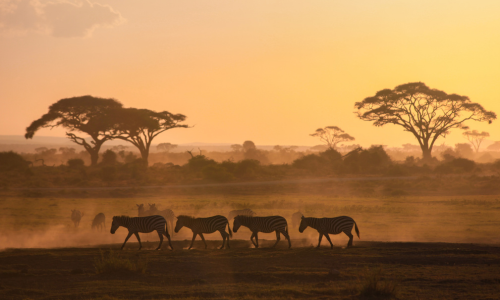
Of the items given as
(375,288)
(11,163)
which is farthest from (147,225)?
(11,163)

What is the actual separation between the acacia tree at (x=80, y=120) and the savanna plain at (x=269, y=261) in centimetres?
3215

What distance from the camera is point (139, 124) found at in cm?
6100

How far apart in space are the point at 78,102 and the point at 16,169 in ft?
42.2

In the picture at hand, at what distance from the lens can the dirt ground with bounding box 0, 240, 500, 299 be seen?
10.6 m

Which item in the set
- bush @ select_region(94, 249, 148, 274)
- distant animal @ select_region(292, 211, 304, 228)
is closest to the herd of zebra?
bush @ select_region(94, 249, 148, 274)

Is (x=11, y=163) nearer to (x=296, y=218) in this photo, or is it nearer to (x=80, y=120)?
(x=80, y=120)

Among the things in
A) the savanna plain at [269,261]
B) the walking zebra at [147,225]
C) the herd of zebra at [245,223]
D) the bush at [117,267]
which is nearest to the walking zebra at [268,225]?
the herd of zebra at [245,223]

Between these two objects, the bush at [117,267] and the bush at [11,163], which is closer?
the bush at [117,267]

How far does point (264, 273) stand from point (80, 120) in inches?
2140

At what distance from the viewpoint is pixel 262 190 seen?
42094 millimetres

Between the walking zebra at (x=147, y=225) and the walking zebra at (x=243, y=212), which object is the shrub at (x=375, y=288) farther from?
the walking zebra at (x=243, y=212)

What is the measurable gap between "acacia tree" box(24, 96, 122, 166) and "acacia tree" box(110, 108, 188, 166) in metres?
1.22

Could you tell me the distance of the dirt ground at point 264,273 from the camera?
10562mm

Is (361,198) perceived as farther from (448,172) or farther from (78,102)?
(78,102)
